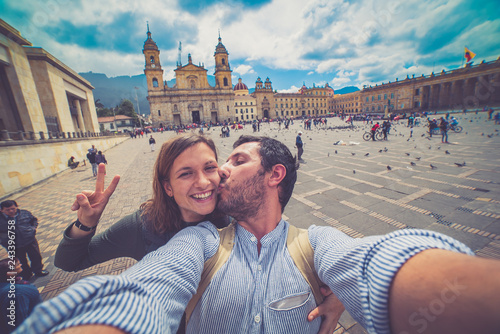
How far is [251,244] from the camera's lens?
4.61 feet

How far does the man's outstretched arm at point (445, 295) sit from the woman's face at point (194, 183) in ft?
3.97

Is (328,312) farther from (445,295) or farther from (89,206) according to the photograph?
(89,206)

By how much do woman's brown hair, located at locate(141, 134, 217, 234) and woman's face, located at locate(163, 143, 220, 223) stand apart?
0.13ft

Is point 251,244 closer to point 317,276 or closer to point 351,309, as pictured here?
point 317,276

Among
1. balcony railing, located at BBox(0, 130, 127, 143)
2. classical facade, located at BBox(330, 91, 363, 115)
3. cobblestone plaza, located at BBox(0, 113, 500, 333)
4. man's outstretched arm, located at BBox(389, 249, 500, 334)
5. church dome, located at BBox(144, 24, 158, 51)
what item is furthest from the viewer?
classical facade, located at BBox(330, 91, 363, 115)

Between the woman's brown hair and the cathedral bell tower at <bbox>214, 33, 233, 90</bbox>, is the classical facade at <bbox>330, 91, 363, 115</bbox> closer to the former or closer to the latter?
the cathedral bell tower at <bbox>214, 33, 233, 90</bbox>

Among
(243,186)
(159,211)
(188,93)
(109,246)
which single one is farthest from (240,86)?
(109,246)

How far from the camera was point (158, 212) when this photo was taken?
1558 mm

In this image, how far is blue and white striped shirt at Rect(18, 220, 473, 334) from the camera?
0.59m

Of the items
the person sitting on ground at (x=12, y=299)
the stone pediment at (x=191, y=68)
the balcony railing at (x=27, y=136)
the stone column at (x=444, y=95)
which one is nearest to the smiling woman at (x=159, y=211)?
the person sitting on ground at (x=12, y=299)

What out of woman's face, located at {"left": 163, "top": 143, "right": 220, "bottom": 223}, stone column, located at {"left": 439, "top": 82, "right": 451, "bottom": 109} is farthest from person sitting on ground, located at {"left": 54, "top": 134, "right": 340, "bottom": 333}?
stone column, located at {"left": 439, "top": 82, "right": 451, "bottom": 109}

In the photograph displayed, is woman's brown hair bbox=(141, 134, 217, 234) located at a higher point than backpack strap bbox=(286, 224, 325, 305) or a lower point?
higher

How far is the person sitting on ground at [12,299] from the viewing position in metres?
1.68

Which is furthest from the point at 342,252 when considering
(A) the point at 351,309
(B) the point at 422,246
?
(B) the point at 422,246
